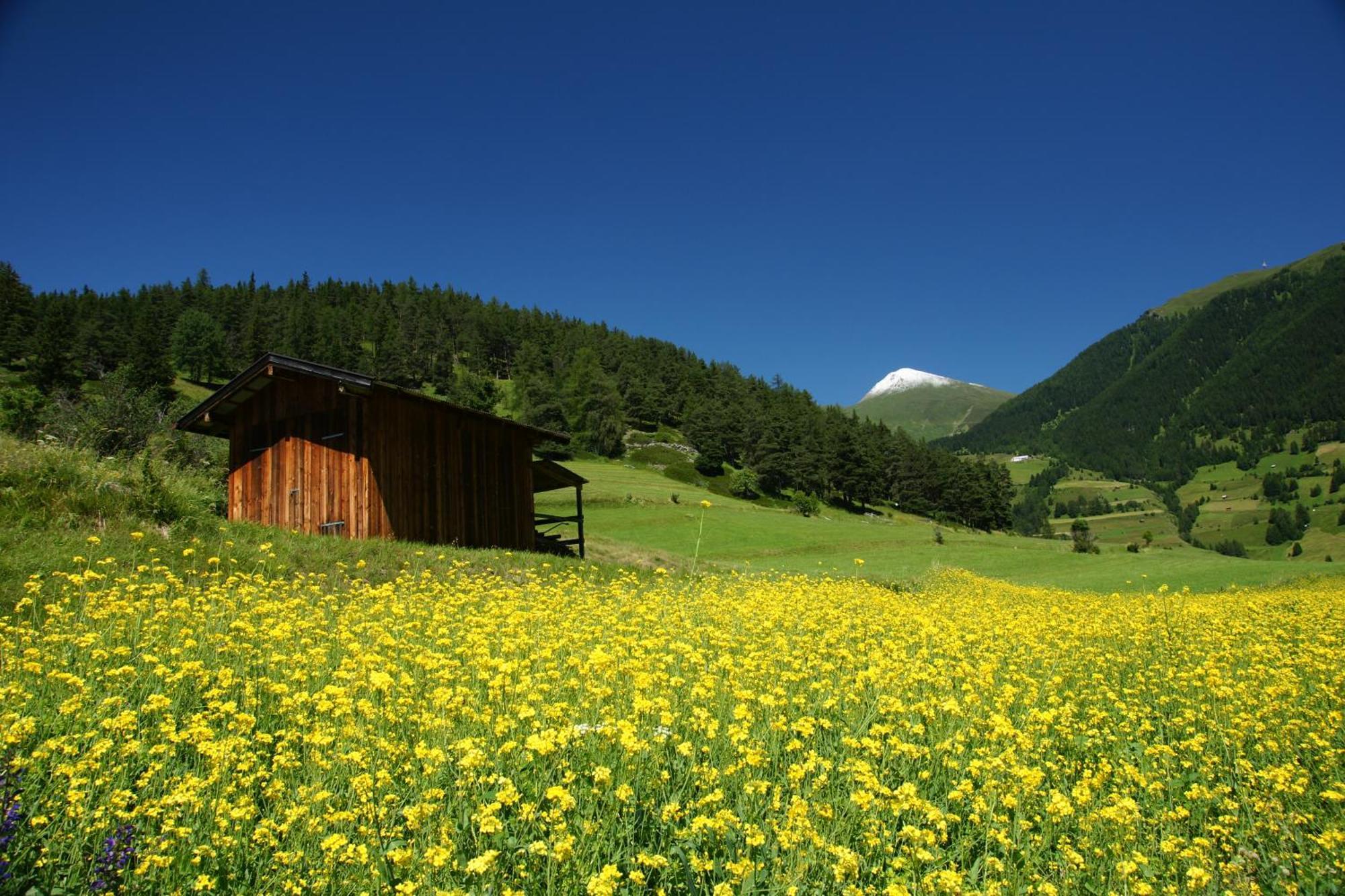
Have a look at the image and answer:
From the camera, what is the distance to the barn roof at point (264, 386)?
1717cm

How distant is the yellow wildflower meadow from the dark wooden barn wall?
10.3m

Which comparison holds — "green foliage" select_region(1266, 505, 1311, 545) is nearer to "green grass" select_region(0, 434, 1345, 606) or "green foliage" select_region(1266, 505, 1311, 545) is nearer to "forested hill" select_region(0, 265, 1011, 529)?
"forested hill" select_region(0, 265, 1011, 529)

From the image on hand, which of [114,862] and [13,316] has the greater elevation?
[13,316]

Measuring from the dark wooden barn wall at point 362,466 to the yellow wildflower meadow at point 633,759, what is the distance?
10.3 m

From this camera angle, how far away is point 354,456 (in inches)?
714

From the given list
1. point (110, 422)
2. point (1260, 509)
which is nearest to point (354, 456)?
point (110, 422)

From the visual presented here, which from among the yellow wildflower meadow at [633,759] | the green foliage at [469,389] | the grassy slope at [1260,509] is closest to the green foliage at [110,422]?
the yellow wildflower meadow at [633,759]

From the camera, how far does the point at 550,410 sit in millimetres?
98938

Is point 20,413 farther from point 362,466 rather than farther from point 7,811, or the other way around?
point 7,811

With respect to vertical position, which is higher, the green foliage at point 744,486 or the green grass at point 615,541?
the green foliage at point 744,486

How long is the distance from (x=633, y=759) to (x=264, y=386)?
19.8m

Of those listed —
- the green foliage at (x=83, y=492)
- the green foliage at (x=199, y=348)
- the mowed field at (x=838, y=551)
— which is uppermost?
the green foliage at (x=199, y=348)

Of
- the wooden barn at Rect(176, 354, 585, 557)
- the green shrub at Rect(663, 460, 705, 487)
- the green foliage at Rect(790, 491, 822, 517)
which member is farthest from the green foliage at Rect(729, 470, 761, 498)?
the wooden barn at Rect(176, 354, 585, 557)

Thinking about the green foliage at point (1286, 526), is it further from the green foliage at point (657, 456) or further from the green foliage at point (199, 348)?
the green foliage at point (199, 348)
